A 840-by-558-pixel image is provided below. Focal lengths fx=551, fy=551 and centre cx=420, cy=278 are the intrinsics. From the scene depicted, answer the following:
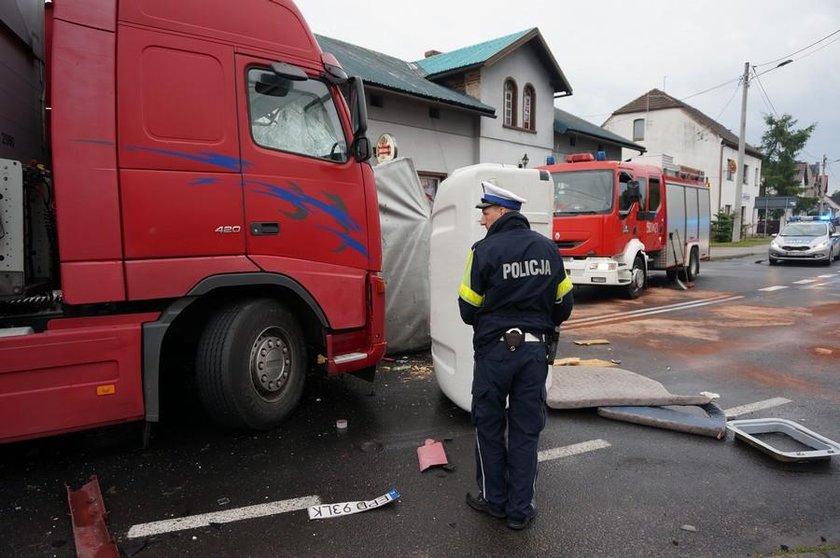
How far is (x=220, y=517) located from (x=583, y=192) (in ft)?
31.2

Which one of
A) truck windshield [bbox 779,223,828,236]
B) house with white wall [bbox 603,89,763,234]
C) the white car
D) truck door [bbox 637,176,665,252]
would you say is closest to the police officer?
truck door [bbox 637,176,665,252]

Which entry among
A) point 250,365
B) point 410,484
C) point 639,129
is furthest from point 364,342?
point 639,129

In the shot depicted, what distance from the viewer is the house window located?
131ft

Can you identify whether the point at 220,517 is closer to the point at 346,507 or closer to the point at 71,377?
the point at 346,507

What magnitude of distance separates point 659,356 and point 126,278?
5870mm

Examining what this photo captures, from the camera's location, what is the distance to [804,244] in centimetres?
1975

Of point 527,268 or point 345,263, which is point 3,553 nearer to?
point 345,263

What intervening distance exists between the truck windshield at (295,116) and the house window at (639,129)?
1588 inches

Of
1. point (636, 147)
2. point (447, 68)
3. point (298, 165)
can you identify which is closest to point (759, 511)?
point (298, 165)

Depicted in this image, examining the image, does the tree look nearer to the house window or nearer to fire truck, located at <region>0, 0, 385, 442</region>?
the house window

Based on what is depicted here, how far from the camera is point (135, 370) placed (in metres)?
3.53

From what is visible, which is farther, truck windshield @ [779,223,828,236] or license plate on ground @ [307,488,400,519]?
truck windshield @ [779,223,828,236]

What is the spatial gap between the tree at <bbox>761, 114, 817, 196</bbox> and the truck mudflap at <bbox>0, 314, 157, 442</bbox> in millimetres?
58287

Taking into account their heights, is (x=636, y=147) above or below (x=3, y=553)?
above
